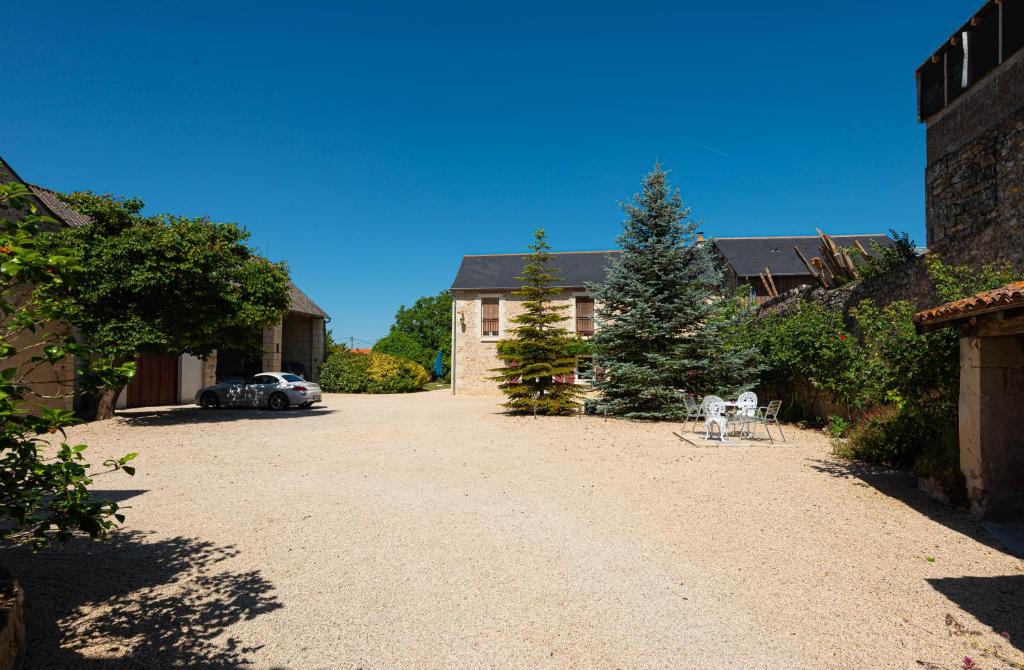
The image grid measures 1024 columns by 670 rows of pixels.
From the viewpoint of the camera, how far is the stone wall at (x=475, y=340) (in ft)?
84.5

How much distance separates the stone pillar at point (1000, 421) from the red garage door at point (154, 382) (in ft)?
63.3

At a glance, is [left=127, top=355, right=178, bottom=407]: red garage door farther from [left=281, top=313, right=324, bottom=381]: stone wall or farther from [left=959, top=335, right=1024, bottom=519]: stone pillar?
[left=959, top=335, right=1024, bottom=519]: stone pillar

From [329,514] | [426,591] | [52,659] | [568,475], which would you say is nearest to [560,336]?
[568,475]

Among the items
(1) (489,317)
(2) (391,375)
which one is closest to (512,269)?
(1) (489,317)

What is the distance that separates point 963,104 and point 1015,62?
1.32m

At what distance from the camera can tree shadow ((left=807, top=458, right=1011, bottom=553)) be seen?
4861mm

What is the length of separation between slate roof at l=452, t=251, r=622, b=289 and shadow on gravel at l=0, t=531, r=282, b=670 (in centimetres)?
2165

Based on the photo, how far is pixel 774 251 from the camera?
27922 millimetres

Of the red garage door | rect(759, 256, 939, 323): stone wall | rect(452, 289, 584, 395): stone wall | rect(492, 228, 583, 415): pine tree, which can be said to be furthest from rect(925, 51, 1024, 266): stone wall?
the red garage door

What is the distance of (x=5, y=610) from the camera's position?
8.70ft

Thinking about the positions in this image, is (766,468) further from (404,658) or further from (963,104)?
(963,104)

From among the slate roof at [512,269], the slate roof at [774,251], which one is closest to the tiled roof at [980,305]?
the slate roof at [512,269]

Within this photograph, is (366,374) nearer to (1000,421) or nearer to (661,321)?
(661,321)

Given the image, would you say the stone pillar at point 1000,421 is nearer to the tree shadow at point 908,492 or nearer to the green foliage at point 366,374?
the tree shadow at point 908,492
